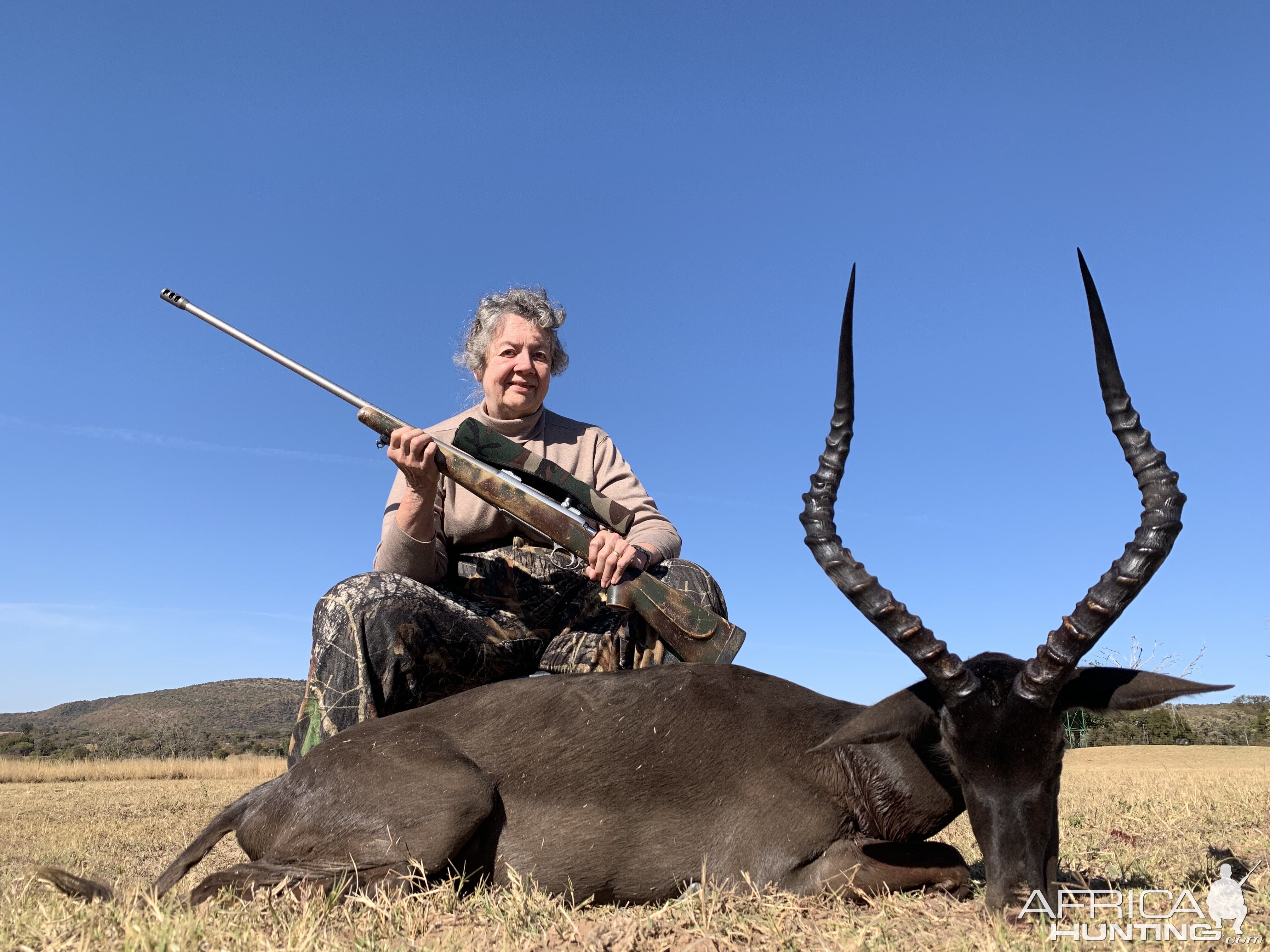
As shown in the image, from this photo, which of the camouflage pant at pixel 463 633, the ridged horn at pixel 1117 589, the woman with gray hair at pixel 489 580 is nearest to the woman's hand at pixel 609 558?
the woman with gray hair at pixel 489 580

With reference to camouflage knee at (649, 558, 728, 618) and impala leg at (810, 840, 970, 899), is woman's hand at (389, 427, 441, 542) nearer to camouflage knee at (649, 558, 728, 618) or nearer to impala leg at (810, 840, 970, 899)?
camouflage knee at (649, 558, 728, 618)

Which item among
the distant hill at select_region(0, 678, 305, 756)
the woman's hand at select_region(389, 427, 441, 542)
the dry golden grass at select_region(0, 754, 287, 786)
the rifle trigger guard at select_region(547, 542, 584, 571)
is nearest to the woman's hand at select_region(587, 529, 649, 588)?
the rifle trigger guard at select_region(547, 542, 584, 571)

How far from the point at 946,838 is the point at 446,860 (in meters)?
4.34

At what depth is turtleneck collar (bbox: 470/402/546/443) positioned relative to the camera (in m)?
7.19

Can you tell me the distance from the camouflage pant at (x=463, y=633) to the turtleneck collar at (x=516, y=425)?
37.8 inches

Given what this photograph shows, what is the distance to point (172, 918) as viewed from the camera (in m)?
3.26

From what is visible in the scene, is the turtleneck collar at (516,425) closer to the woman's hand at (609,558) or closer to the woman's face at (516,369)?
the woman's face at (516,369)

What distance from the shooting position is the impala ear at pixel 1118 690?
13.0 ft

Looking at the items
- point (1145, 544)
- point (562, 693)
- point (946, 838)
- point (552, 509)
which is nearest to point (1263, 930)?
point (1145, 544)

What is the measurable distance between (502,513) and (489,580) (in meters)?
0.50

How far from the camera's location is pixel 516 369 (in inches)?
277

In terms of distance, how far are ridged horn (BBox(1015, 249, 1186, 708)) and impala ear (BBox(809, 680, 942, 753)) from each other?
17.7 inches

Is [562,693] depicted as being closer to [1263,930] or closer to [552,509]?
[552,509]
